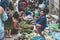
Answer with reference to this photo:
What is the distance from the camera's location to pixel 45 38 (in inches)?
196

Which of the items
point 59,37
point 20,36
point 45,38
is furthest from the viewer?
point 20,36

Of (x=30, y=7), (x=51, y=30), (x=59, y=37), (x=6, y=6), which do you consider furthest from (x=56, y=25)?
(x=30, y=7)

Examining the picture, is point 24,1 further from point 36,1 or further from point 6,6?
point 6,6

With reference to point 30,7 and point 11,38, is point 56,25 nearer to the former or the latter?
point 11,38

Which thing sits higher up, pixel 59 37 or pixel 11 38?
pixel 59 37

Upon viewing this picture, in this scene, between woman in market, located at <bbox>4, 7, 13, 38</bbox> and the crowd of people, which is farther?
woman in market, located at <bbox>4, 7, 13, 38</bbox>

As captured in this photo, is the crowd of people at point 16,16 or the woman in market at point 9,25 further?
the woman in market at point 9,25

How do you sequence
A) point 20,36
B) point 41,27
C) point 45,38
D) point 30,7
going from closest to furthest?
point 45,38
point 41,27
point 20,36
point 30,7

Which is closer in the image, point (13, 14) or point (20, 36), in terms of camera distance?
point (20, 36)

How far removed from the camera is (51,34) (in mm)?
5047

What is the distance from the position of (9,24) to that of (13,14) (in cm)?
35

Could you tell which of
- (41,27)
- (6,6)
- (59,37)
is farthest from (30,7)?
(59,37)

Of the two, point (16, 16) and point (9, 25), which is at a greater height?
point (16, 16)

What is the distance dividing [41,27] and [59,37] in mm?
792
